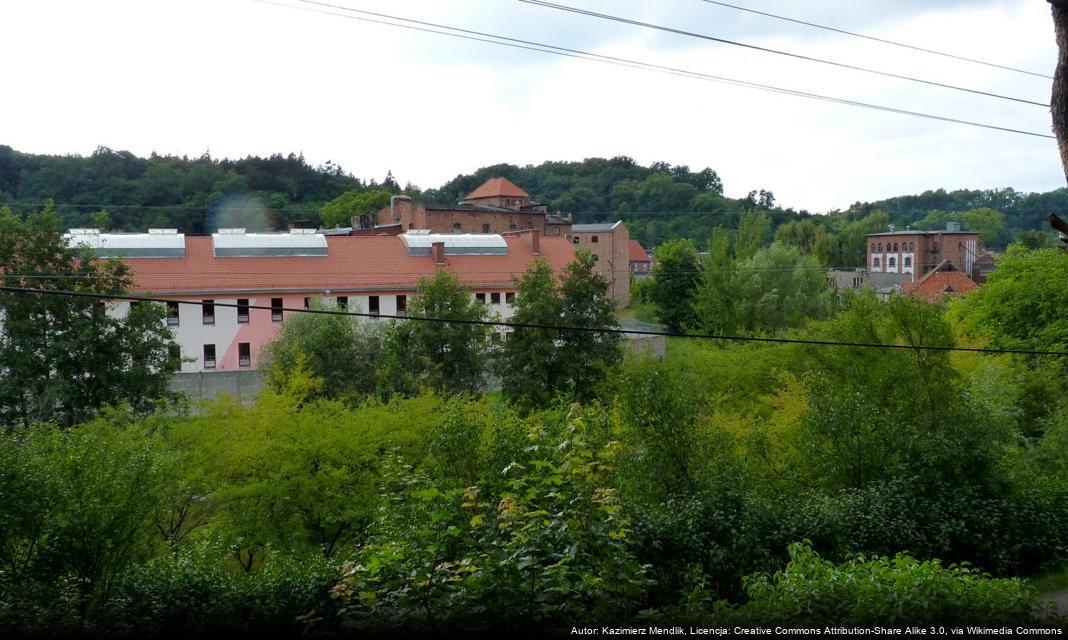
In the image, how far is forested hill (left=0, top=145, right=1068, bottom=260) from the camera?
69062mm

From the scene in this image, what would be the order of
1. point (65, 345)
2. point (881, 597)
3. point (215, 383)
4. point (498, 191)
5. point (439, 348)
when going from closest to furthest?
1. point (881, 597)
2. point (65, 345)
3. point (439, 348)
4. point (215, 383)
5. point (498, 191)

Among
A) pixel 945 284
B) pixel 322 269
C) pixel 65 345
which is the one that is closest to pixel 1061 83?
pixel 65 345

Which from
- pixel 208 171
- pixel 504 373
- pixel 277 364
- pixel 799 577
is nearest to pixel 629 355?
pixel 504 373

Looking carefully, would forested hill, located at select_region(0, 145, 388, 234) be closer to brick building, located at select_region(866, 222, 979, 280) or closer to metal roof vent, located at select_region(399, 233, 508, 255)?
metal roof vent, located at select_region(399, 233, 508, 255)

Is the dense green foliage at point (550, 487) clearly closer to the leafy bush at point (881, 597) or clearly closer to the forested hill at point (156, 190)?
the leafy bush at point (881, 597)

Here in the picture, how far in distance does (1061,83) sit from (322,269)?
46.1m

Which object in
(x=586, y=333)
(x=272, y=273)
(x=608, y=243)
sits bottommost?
(x=586, y=333)

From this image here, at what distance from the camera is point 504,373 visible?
32.4 m

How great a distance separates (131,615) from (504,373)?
80.0 feet

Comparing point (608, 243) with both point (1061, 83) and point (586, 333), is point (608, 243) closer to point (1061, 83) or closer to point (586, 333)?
point (586, 333)

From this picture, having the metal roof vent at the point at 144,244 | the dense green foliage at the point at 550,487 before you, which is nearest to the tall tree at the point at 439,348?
the dense green foliage at the point at 550,487

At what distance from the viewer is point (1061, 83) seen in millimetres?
5906

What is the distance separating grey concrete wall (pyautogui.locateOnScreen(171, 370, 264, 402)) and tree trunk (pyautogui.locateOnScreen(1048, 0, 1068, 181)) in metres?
33.9

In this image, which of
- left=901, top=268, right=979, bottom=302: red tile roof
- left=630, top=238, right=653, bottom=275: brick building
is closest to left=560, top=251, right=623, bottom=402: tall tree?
left=901, top=268, right=979, bottom=302: red tile roof
